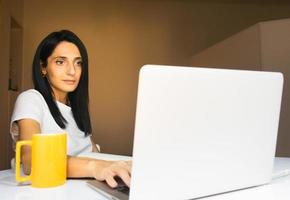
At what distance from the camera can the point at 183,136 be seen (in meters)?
0.57

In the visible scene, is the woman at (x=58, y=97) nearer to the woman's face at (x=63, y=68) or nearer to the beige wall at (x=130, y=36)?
the woman's face at (x=63, y=68)

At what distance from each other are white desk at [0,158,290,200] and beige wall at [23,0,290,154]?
3.63 m

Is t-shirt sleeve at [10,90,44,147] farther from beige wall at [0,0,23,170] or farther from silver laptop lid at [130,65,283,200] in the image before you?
beige wall at [0,0,23,170]

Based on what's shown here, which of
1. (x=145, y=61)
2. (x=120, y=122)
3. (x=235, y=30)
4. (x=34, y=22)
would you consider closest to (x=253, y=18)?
(x=235, y=30)

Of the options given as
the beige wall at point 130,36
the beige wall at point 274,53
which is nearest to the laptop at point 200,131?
the beige wall at point 274,53

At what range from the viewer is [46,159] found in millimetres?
708

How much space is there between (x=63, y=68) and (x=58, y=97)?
13 centimetres

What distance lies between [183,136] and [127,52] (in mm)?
3988

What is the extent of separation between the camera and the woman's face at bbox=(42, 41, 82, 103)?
1.20 m

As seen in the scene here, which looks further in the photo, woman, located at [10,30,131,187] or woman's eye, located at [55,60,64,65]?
woman's eye, located at [55,60,64,65]

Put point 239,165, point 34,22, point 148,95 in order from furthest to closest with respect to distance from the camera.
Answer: point 34,22
point 239,165
point 148,95

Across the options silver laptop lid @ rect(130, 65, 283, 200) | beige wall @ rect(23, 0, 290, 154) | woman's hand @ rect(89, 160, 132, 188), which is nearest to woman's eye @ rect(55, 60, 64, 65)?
woman's hand @ rect(89, 160, 132, 188)

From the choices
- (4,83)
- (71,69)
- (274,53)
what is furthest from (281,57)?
(4,83)

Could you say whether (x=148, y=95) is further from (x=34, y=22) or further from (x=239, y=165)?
(x=34, y=22)
